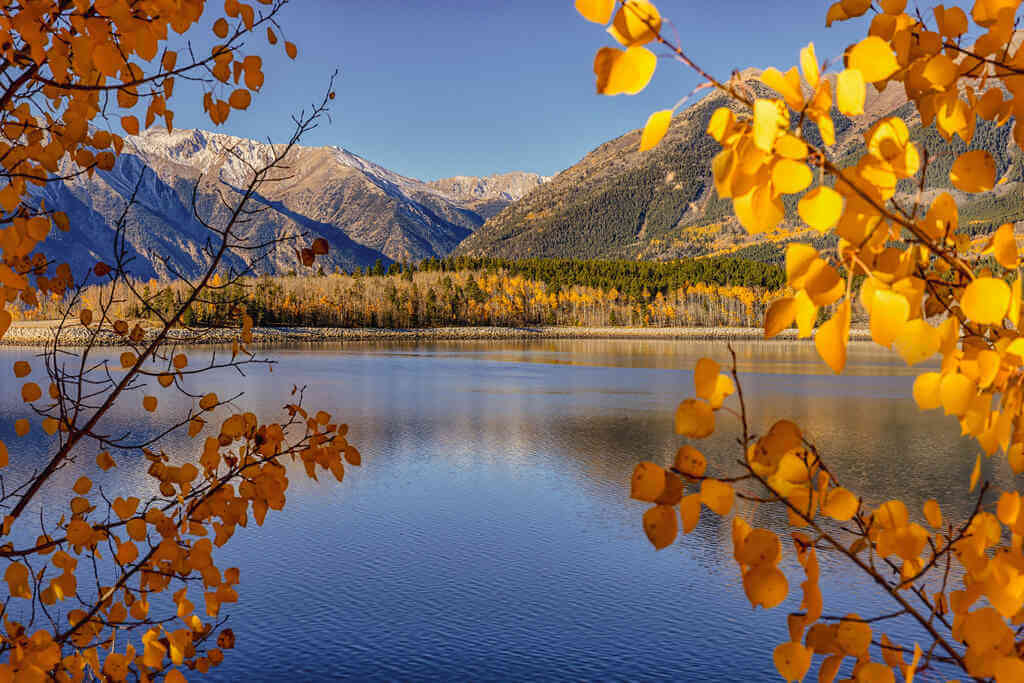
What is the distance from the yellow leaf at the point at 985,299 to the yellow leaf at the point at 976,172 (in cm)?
26

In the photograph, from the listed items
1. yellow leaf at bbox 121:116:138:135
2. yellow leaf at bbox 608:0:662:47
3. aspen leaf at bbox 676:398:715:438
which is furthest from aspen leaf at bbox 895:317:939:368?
yellow leaf at bbox 121:116:138:135

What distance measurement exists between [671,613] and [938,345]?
33.5 ft

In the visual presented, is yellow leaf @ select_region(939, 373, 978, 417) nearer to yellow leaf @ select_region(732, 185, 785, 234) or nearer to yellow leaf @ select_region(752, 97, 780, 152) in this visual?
yellow leaf @ select_region(732, 185, 785, 234)

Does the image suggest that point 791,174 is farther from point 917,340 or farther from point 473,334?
point 473,334

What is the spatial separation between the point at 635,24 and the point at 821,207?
1.06 feet

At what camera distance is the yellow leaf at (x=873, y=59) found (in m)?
1.01

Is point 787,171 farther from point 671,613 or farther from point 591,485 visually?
point 591,485

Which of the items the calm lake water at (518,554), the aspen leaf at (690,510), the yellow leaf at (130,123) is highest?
the yellow leaf at (130,123)

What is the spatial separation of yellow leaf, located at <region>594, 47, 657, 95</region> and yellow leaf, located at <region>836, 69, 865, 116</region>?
22 cm

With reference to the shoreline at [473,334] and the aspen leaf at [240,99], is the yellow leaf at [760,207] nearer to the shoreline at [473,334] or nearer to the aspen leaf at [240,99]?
the aspen leaf at [240,99]

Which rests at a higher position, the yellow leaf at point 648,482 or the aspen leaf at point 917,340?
the aspen leaf at point 917,340

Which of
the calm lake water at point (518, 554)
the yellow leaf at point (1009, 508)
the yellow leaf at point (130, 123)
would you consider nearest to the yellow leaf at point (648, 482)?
the yellow leaf at point (1009, 508)

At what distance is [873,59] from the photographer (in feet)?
3.34

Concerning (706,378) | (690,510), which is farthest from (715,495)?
(706,378)
